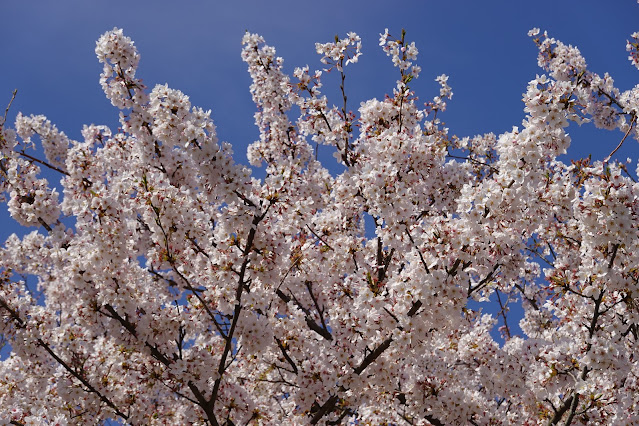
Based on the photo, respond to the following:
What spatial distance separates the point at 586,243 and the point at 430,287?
81.2 inches

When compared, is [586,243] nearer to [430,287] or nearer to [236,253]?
[430,287]

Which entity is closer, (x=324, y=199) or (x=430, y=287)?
(x=430, y=287)

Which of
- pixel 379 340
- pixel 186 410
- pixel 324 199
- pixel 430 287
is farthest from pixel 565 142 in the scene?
pixel 186 410

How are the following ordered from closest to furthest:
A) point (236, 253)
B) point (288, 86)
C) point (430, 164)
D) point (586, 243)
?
point (586, 243) < point (236, 253) < point (430, 164) < point (288, 86)

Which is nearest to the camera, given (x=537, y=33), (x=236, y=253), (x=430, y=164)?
(x=236, y=253)

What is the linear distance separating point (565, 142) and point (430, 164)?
2.65 metres

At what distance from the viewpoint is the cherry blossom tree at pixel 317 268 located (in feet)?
22.9

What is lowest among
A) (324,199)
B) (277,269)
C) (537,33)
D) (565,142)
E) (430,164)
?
(277,269)

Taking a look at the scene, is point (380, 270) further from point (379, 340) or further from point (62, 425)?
point (62, 425)

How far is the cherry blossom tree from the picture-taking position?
6.98m

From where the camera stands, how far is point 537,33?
46.2ft

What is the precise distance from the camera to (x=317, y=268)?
10156 millimetres

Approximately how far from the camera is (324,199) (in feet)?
37.8

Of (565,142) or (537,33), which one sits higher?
(537,33)
